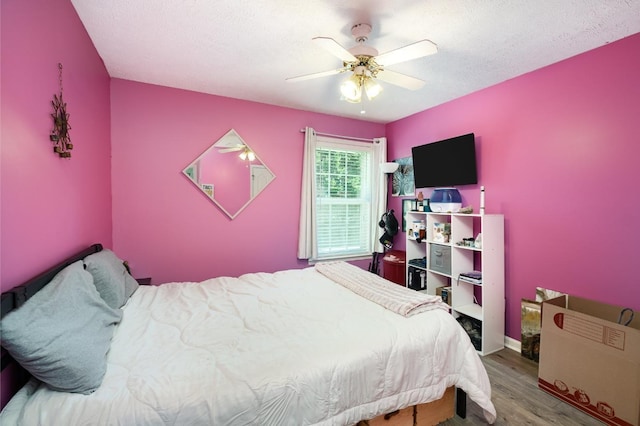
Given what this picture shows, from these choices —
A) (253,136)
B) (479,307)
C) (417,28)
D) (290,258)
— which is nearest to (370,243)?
(290,258)

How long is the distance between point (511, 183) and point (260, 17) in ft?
8.34

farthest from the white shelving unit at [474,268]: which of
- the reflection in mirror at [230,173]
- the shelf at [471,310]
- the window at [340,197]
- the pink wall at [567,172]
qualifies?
the reflection in mirror at [230,173]

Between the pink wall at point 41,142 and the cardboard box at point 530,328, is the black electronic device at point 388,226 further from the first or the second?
the pink wall at point 41,142

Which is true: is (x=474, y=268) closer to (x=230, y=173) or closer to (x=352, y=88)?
(x=352, y=88)

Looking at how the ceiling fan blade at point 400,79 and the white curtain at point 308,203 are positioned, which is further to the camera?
the white curtain at point 308,203

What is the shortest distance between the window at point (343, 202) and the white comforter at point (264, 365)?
5.84 ft

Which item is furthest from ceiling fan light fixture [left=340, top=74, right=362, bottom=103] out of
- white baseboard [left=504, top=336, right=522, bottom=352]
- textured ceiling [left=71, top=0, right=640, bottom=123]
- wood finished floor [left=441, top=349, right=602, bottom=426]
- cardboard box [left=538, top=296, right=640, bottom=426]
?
white baseboard [left=504, top=336, right=522, bottom=352]

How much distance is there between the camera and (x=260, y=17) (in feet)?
5.83

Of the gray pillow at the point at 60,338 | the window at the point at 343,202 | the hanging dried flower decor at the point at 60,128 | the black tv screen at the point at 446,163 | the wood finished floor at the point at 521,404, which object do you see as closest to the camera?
the gray pillow at the point at 60,338

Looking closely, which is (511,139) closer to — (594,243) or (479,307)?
(594,243)

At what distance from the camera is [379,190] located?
13.0ft

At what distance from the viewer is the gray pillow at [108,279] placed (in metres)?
1.66

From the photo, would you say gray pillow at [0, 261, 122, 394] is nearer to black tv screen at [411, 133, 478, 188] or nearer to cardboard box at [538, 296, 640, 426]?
cardboard box at [538, 296, 640, 426]

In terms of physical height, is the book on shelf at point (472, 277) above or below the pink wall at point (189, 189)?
below
